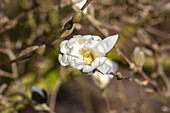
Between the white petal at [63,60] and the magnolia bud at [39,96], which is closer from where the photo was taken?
the white petal at [63,60]

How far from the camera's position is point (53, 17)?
101cm

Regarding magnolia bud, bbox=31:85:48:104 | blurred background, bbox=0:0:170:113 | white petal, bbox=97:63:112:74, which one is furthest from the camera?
blurred background, bbox=0:0:170:113

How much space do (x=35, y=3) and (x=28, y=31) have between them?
248 millimetres

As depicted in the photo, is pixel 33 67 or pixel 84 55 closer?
pixel 84 55

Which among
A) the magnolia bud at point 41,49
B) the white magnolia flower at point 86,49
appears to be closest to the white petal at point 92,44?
the white magnolia flower at point 86,49

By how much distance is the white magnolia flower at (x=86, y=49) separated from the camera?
0.42 meters

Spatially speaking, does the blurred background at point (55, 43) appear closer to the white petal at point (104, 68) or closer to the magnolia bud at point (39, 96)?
the magnolia bud at point (39, 96)

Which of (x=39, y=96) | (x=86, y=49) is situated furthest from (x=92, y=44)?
(x=39, y=96)

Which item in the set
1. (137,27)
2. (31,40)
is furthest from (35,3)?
(137,27)

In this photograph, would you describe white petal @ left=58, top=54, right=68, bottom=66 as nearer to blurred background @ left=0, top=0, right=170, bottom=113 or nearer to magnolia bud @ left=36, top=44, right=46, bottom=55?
magnolia bud @ left=36, top=44, right=46, bottom=55

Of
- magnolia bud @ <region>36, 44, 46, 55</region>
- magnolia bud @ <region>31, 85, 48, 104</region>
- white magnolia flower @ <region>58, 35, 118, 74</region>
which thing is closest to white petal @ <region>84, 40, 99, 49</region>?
white magnolia flower @ <region>58, 35, 118, 74</region>

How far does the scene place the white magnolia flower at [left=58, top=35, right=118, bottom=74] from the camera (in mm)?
419

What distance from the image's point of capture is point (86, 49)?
462 mm

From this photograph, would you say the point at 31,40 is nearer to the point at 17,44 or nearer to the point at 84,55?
the point at 17,44
